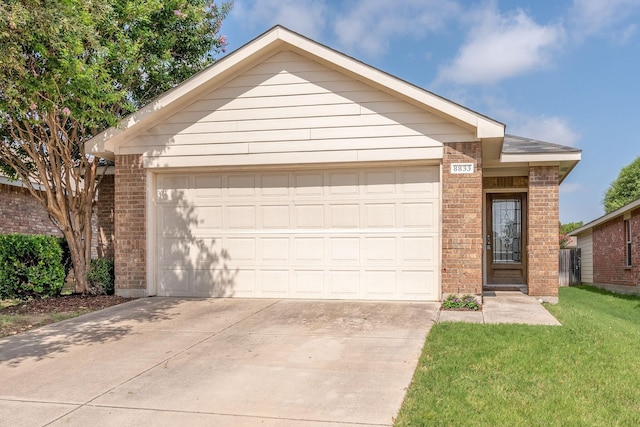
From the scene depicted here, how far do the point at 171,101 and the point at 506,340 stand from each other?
675 cm

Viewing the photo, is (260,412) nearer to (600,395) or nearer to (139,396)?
(139,396)

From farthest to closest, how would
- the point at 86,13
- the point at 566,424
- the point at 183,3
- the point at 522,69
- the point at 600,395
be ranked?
the point at 522,69 < the point at 183,3 < the point at 86,13 < the point at 600,395 < the point at 566,424

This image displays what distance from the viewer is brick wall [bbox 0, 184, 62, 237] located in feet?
45.9

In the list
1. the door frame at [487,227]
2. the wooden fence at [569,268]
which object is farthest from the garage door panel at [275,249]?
the wooden fence at [569,268]

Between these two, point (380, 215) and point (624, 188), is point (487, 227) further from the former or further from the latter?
point (624, 188)

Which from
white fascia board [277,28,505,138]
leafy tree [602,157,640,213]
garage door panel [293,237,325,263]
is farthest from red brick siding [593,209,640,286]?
leafy tree [602,157,640,213]

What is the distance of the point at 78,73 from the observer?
21.3ft

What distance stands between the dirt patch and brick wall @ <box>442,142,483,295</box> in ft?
19.4

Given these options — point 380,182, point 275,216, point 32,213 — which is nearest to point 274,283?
point 275,216

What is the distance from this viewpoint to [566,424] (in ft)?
11.7

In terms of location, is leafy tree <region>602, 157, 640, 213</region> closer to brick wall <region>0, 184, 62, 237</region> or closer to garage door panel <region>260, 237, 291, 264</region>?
garage door panel <region>260, 237, 291, 264</region>

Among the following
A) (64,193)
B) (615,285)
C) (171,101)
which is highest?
(171,101)

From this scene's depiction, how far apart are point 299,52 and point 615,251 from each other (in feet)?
44.6

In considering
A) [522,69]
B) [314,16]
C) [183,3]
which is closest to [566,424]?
[183,3]
